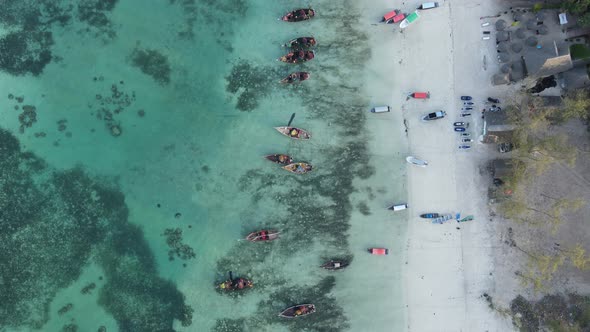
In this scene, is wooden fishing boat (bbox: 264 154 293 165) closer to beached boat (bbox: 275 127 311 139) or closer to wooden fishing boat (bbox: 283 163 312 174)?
wooden fishing boat (bbox: 283 163 312 174)

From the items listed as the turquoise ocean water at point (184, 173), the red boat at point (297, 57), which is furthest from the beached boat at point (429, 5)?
the red boat at point (297, 57)

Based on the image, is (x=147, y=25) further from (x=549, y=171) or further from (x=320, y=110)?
(x=549, y=171)

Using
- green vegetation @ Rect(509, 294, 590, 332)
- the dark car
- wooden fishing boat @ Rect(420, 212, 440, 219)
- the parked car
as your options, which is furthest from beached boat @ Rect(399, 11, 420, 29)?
green vegetation @ Rect(509, 294, 590, 332)

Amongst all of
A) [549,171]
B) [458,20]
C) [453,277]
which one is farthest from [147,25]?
[549,171]

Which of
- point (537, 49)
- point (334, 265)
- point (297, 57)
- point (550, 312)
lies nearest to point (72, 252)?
point (334, 265)

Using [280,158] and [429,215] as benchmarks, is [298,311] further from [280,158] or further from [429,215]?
[429,215]

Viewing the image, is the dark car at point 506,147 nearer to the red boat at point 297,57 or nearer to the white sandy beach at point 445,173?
the white sandy beach at point 445,173
